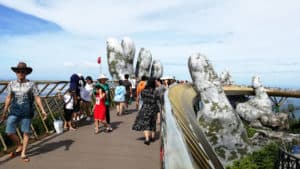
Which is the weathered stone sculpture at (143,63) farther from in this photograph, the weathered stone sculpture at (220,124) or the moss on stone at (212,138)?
the moss on stone at (212,138)

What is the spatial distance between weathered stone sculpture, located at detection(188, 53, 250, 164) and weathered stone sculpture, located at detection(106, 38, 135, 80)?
18845mm

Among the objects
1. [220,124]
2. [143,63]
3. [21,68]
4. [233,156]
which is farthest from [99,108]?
[143,63]

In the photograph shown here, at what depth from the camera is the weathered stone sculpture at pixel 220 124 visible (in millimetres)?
11773

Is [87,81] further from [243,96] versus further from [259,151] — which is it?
[243,96]

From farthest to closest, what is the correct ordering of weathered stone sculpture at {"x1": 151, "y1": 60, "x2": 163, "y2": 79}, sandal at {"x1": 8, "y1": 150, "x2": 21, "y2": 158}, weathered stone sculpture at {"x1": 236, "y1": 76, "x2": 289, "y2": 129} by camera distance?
1. weathered stone sculpture at {"x1": 151, "y1": 60, "x2": 163, "y2": 79}
2. weathered stone sculpture at {"x1": 236, "y1": 76, "x2": 289, "y2": 129}
3. sandal at {"x1": 8, "y1": 150, "x2": 21, "y2": 158}

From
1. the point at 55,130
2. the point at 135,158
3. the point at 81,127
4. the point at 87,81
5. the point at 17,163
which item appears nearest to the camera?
the point at 17,163

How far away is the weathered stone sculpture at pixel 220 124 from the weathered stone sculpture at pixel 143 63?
24897 millimetres

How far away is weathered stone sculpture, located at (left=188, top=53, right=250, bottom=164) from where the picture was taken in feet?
38.6

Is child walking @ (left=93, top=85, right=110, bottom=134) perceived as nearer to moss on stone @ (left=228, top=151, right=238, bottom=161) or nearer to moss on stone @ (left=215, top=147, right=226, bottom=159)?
moss on stone @ (left=215, top=147, right=226, bottom=159)

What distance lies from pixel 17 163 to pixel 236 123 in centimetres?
808

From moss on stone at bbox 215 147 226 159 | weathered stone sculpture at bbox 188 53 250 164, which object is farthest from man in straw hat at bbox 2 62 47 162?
moss on stone at bbox 215 147 226 159

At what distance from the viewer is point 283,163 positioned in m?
6.87

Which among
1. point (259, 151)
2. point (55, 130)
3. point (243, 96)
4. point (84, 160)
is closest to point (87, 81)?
point (55, 130)

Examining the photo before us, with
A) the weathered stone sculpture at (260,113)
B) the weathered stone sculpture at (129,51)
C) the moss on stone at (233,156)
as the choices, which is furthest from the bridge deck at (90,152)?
the weathered stone sculpture at (129,51)
